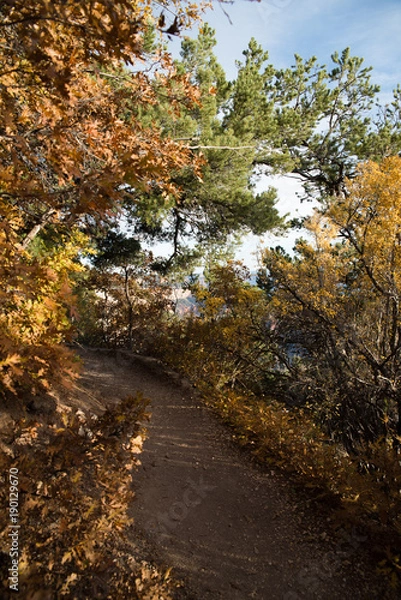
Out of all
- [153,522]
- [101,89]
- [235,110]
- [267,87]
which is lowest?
[153,522]

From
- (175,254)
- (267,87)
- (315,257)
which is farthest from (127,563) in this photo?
(267,87)

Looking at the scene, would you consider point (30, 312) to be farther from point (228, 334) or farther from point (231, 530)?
point (228, 334)

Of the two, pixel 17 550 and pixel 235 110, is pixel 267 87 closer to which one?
pixel 235 110

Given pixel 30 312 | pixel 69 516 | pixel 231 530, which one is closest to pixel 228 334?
pixel 231 530

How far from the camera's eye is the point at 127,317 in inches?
481

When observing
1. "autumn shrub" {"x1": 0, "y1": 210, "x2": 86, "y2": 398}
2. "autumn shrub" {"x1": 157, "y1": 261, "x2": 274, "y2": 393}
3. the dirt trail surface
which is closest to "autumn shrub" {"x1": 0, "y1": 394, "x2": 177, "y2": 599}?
"autumn shrub" {"x1": 0, "y1": 210, "x2": 86, "y2": 398}

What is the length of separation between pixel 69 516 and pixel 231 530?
2489mm

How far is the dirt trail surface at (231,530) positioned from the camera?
10.7ft

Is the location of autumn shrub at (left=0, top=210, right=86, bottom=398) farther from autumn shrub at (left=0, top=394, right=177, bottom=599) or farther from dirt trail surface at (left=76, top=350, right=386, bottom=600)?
dirt trail surface at (left=76, top=350, right=386, bottom=600)

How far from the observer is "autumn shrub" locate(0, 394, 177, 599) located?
6.65 ft

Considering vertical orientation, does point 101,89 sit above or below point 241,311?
above

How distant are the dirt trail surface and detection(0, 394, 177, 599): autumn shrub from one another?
86 cm

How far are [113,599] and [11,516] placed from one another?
104 centimetres

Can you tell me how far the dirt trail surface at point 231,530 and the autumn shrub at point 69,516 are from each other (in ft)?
2.81
